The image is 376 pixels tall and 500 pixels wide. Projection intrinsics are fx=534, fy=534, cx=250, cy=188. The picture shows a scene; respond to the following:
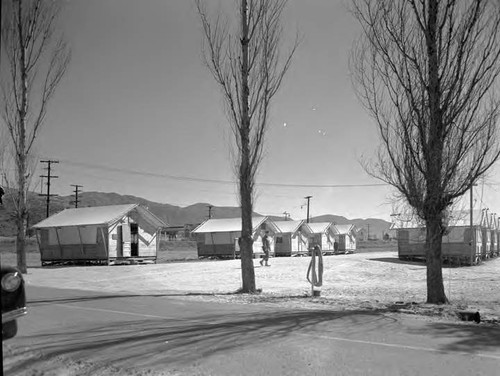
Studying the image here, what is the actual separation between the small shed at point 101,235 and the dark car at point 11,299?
30141 millimetres

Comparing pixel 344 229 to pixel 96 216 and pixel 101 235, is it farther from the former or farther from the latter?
pixel 101 235

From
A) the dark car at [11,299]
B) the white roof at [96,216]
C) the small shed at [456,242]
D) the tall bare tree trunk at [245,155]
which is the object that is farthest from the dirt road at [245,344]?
the small shed at [456,242]

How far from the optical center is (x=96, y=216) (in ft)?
120

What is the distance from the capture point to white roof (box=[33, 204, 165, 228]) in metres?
35.3

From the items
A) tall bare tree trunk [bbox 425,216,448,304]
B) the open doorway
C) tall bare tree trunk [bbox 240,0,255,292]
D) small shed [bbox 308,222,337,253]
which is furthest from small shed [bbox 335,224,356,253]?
tall bare tree trunk [bbox 425,216,448,304]

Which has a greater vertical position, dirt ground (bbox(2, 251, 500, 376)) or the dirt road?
the dirt road

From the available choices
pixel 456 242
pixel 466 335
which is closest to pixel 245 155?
pixel 466 335

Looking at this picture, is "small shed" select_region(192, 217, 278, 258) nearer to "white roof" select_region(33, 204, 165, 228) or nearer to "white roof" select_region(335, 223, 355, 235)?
"white roof" select_region(33, 204, 165, 228)

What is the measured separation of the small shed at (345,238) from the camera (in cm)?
6669

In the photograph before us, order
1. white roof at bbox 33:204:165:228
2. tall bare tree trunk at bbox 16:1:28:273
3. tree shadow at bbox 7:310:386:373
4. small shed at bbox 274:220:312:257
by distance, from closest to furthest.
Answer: tree shadow at bbox 7:310:386:373
tall bare tree trunk at bbox 16:1:28:273
white roof at bbox 33:204:165:228
small shed at bbox 274:220:312:257

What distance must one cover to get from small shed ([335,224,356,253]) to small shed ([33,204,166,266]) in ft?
109

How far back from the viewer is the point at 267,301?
44.0 feet

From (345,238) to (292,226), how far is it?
1286 cm

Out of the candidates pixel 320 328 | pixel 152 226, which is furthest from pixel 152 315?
pixel 152 226
